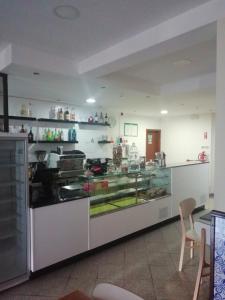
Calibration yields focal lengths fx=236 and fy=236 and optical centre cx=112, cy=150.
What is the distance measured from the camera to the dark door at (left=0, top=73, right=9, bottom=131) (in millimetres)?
3078

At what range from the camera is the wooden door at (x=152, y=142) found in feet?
26.7

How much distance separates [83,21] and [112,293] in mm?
2160

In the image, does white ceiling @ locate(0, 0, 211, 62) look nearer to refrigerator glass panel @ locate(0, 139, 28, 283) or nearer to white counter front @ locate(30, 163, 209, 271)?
refrigerator glass panel @ locate(0, 139, 28, 283)

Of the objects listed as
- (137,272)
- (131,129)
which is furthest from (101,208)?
(131,129)

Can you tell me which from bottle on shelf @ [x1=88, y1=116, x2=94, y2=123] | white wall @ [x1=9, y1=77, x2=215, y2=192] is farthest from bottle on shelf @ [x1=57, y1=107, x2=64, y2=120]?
bottle on shelf @ [x1=88, y1=116, x2=94, y2=123]

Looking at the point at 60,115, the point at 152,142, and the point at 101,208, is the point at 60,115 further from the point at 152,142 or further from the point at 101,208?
the point at 152,142

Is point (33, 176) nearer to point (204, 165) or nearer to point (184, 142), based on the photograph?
point (204, 165)

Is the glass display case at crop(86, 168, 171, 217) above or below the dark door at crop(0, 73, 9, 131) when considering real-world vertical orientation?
below

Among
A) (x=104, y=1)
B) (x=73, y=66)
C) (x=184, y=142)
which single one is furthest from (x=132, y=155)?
(x=104, y=1)

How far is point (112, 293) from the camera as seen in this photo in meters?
1.18

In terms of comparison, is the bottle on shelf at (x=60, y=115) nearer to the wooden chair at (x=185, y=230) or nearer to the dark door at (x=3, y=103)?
the dark door at (x=3, y=103)

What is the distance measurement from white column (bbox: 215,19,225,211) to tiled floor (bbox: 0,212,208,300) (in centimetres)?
127

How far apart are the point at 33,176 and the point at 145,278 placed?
1837 mm

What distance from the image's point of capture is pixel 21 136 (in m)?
2.62
